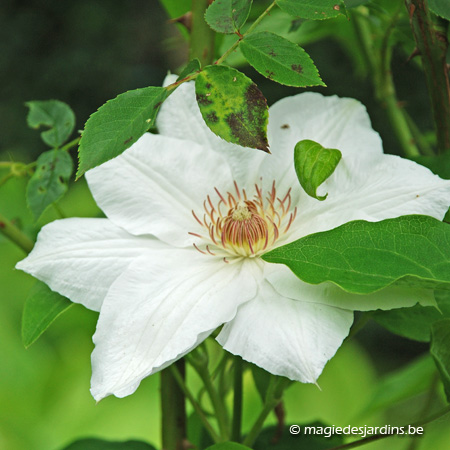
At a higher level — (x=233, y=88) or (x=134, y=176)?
(x=233, y=88)

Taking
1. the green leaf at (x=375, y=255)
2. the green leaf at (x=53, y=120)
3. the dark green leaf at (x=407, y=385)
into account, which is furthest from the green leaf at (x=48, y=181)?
the dark green leaf at (x=407, y=385)

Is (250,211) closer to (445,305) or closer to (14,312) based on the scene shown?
(445,305)

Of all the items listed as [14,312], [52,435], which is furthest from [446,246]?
[14,312]

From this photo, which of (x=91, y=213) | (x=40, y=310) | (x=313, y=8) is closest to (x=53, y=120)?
(x=40, y=310)

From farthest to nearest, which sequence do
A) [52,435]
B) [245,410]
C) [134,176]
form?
[52,435], [245,410], [134,176]

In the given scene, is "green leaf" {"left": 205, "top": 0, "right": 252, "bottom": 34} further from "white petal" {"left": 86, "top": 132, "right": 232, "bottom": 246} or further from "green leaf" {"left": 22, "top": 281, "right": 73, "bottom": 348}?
"green leaf" {"left": 22, "top": 281, "right": 73, "bottom": 348}

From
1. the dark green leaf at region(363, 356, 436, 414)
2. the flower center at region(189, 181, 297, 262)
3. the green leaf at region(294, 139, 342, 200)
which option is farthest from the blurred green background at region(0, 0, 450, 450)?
the green leaf at region(294, 139, 342, 200)
